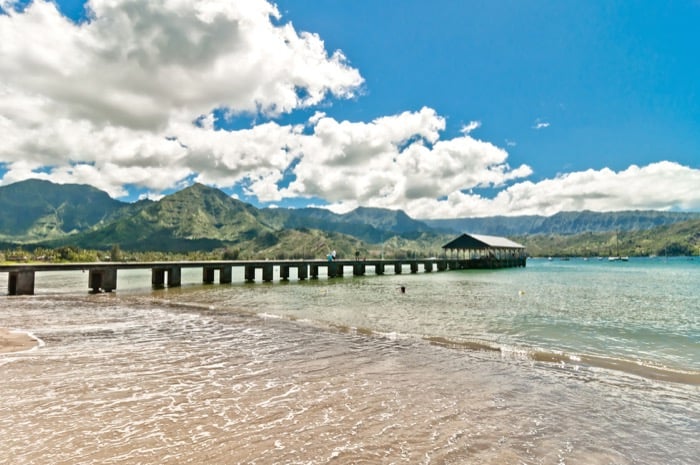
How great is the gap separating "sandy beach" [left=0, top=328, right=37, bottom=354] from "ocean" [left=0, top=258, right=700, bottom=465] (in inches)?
27.1

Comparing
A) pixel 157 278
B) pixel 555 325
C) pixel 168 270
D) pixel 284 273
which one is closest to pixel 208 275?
pixel 168 270

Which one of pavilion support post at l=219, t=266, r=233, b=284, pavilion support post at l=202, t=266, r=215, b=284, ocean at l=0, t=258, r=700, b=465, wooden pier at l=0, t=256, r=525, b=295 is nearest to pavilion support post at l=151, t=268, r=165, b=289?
wooden pier at l=0, t=256, r=525, b=295

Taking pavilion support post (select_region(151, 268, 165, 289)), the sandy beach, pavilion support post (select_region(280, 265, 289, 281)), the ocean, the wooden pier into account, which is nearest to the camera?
the ocean

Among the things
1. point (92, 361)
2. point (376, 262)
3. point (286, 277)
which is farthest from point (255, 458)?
point (376, 262)

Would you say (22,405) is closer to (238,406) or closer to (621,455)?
(238,406)

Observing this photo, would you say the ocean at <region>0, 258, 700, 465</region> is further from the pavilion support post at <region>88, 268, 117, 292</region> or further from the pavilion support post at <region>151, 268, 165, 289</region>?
the pavilion support post at <region>151, 268, 165, 289</region>

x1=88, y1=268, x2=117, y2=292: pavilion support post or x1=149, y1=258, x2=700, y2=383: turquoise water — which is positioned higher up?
x1=88, y1=268, x2=117, y2=292: pavilion support post

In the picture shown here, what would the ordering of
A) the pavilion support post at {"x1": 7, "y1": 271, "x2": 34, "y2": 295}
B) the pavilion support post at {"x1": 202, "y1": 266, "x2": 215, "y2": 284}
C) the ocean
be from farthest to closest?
the pavilion support post at {"x1": 202, "y1": 266, "x2": 215, "y2": 284} < the pavilion support post at {"x1": 7, "y1": 271, "x2": 34, "y2": 295} < the ocean

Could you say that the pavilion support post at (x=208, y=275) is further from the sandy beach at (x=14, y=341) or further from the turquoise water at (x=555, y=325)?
the sandy beach at (x=14, y=341)

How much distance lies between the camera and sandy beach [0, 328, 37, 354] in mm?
14655

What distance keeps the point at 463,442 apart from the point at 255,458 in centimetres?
363

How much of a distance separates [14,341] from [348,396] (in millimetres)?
14244

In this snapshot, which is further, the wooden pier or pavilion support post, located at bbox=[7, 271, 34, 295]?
the wooden pier

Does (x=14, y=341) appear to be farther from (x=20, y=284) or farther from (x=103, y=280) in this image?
(x=103, y=280)
